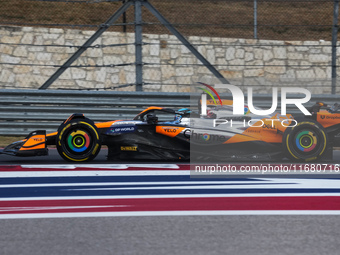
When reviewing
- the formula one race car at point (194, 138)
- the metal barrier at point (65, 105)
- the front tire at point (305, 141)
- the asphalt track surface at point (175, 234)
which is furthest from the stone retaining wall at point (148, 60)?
the asphalt track surface at point (175, 234)

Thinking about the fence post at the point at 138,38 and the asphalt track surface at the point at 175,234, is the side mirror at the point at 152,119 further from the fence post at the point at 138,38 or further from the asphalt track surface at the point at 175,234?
the fence post at the point at 138,38

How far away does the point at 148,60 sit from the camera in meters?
12.8

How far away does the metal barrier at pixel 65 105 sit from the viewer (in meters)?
9.47

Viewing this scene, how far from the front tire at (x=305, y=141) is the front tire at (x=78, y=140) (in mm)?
2217

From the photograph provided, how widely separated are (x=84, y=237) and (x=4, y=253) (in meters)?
0.56

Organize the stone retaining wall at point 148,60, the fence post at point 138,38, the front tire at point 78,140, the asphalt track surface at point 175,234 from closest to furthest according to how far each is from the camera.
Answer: the asphalt track surface at point 175,234 → the front tire at point 78,140 → the fence post at point 138,38 → the stone retaining wall at point 148,60

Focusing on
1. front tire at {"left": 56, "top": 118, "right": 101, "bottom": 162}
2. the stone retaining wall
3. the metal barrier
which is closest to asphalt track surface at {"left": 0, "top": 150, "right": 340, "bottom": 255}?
front tire at {"left": 56, "top": 118, "right": 101, "bottom": 162}

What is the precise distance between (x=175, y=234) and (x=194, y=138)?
2903 mm

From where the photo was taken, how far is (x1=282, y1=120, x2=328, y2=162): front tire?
6984 mm

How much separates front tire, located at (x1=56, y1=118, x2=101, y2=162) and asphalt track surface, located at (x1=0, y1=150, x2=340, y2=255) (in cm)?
242

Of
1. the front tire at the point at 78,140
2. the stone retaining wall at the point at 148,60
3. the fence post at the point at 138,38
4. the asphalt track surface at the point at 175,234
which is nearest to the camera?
the asphalt track surface at the point at 175,234

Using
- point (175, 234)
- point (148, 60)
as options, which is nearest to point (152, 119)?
point (175, 234)

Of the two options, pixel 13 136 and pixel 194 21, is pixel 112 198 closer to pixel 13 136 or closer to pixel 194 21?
pixel 13 136

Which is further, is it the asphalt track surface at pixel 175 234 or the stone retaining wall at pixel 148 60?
the stone retaining wall at pixel 148 60
